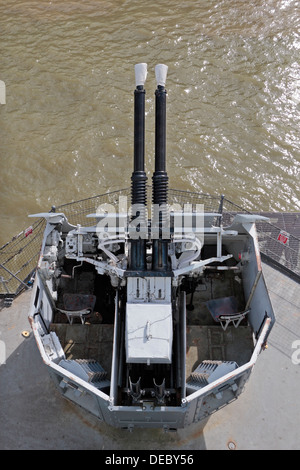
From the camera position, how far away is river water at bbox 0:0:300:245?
53.6ft

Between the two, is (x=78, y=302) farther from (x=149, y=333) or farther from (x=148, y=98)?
(x=148, y=98)

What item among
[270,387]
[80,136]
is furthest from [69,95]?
[270,387]

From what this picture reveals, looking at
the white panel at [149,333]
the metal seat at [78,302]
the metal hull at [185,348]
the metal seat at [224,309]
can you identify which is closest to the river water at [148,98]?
the metal seat at [78,302]

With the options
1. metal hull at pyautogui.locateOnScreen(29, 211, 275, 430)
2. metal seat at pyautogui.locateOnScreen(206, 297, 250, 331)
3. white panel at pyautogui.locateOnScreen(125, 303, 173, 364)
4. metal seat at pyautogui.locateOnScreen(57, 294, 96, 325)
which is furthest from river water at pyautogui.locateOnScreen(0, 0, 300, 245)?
white panel at pyautogui.locateOnScreen(125, 303, 173, 364)

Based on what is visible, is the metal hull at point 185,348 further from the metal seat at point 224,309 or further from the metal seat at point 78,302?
the metal seat at point 78,302

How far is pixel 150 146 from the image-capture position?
17250mm

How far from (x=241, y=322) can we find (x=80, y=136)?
1117 centimetres

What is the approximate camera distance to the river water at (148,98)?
16.3 metres

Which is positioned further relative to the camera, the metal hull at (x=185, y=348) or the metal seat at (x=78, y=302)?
the metal seat at (x=78, y=302)

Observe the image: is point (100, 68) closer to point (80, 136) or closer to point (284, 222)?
point (80, 136)

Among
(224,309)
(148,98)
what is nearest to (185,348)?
(224,309)

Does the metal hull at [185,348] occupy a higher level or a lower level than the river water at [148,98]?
lower

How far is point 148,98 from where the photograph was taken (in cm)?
1847

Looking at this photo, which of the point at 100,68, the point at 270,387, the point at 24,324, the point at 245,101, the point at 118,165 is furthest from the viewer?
the point at 100,68
